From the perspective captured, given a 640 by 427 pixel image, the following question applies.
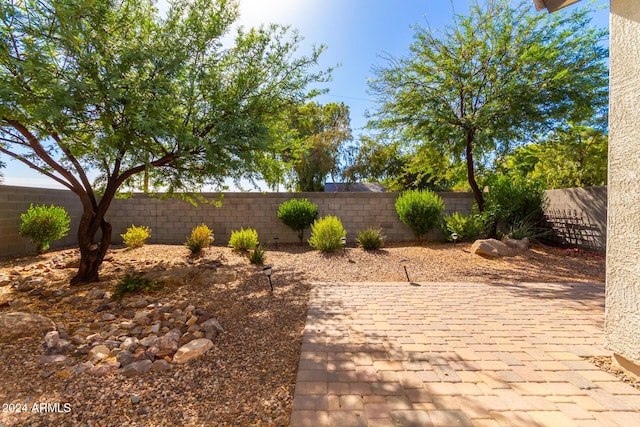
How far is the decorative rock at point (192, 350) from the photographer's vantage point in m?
2.48

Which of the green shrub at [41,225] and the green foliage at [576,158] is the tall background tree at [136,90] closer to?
the green shrub at [41,225]

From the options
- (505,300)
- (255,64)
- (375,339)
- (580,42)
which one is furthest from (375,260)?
(580,42)

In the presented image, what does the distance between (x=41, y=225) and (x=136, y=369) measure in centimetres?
701

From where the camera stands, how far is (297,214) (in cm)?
859

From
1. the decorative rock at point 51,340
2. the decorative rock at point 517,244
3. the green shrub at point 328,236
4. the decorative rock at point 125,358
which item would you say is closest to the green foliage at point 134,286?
the decorative rock at point 51,340

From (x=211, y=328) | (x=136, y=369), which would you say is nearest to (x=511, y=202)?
(x=211, y=328)

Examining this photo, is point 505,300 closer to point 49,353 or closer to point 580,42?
point 49,353

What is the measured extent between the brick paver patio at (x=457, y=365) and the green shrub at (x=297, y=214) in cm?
462

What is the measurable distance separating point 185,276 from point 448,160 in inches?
319

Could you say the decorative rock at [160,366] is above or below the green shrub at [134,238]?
below

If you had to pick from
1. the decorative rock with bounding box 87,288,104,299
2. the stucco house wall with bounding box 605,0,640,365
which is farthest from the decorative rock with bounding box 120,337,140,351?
the stucco house wall with bounding box 605,0,640,365

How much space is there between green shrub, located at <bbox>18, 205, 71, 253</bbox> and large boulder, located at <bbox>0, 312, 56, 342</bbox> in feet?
17.4

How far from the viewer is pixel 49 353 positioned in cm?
248

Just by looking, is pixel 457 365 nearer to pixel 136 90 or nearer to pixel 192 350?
pixel 192 350
